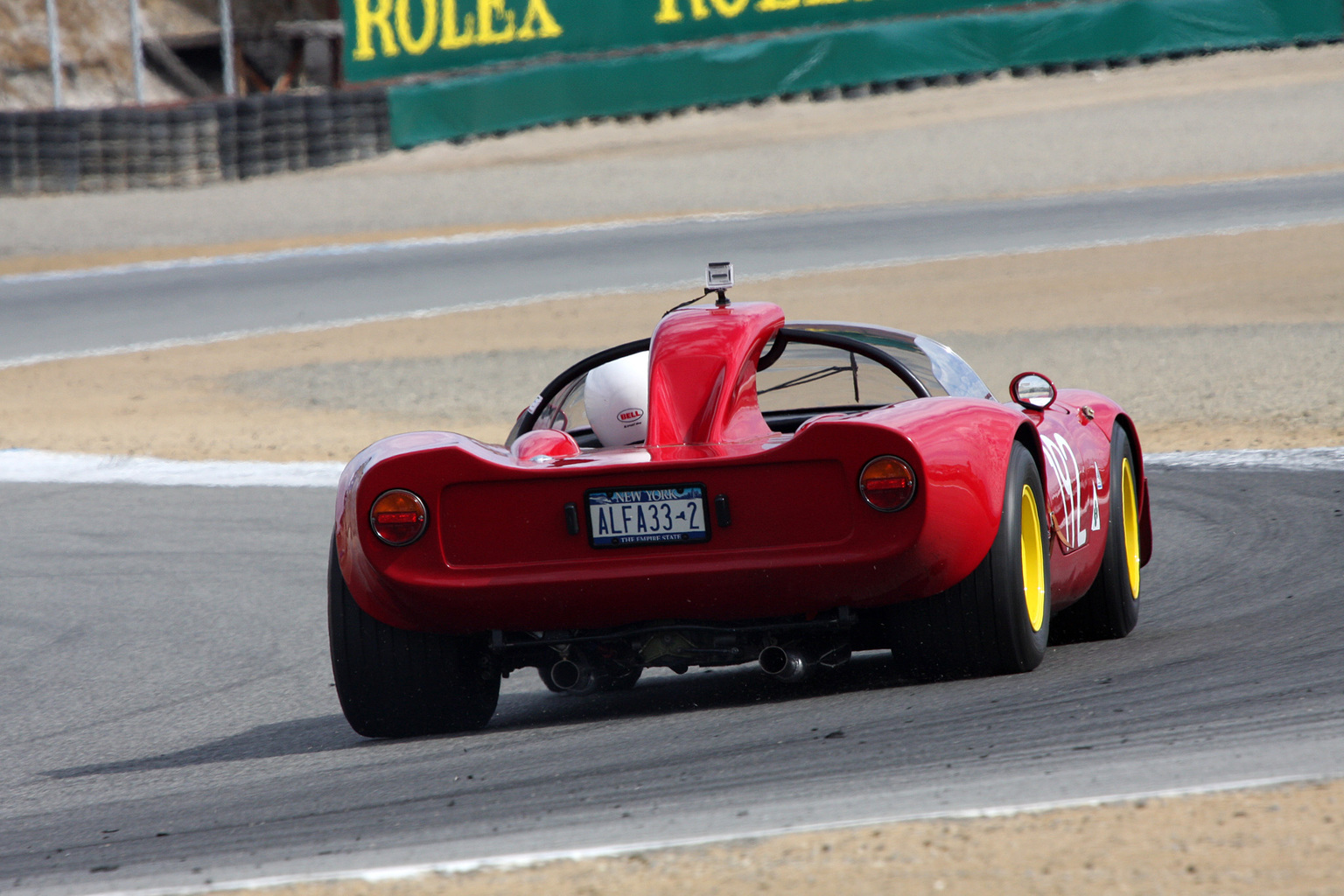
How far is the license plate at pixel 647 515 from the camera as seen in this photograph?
4574 mm

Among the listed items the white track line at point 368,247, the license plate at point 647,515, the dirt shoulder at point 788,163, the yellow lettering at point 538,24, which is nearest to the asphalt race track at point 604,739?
the license plate at point 647,515

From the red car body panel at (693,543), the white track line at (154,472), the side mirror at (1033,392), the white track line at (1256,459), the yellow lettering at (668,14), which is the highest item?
the yellow lettering at (668,14)

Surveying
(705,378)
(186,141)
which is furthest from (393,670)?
(186,141)

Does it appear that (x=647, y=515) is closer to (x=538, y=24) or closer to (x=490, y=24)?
(x=538, y=24)

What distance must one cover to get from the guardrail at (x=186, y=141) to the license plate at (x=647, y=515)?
3045 centimetres

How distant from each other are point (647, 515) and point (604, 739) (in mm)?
597

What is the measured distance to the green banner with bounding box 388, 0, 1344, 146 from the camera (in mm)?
31656

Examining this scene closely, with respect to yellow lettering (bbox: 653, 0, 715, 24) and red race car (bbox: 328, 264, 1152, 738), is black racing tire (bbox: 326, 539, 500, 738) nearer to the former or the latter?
red race car (bbox: 328, 264, 1152, 738)

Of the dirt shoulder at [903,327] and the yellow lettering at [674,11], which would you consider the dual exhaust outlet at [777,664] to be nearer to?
the dirt shoulder at [903,327]

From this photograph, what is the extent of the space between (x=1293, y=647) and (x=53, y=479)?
28.8 feet

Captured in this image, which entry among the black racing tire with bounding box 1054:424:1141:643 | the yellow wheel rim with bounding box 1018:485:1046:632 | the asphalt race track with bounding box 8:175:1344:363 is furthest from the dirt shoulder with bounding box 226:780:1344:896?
the asphalt race track with bounding box 8:175:1344:363

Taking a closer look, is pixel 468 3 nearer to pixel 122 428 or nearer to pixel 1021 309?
pixel 1021 309

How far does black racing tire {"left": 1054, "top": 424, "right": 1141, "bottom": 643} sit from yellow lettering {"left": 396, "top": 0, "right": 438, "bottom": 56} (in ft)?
94.2

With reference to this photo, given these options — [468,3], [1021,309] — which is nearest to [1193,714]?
[1021,309]
